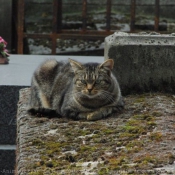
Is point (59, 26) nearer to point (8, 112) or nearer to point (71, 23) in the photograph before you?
point (71, 23)

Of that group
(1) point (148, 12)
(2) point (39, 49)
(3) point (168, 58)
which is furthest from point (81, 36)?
(3) point (168, 58)

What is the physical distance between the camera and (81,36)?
11.8 m

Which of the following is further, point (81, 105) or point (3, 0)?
point (3, 0)

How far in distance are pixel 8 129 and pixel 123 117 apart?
103 inches

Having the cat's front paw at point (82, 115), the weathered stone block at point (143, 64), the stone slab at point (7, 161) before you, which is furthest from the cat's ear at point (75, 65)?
the stone slab at point (7, 161)

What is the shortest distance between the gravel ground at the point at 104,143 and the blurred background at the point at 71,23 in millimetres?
5229

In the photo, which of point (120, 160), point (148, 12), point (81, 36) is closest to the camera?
point (120, 160)

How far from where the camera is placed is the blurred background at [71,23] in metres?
11.8

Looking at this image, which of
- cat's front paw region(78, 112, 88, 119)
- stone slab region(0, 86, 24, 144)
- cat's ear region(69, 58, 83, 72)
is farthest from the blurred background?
cat's front paw region(78, 112, 88, 119)

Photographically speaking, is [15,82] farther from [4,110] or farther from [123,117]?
[123,117]

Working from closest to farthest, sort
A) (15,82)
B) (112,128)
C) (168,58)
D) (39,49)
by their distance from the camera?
(112,128)
(168,58)
(15,82)
(39,49)

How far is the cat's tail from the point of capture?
21.1 ft

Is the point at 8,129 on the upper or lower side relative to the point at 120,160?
lower

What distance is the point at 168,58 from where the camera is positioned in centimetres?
704
